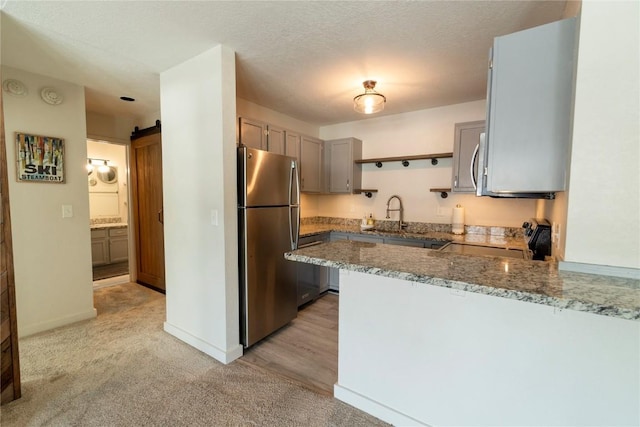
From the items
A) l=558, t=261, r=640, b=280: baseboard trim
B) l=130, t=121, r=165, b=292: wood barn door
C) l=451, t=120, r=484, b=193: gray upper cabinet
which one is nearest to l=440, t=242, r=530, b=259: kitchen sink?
l=451, t=120, r=484, b=193: gray upper cabinet

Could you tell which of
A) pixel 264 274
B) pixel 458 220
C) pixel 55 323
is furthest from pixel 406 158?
pixel 55 323

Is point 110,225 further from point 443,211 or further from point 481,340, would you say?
point 481,340

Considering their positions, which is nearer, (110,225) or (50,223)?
(50,223)

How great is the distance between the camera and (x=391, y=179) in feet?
12.8

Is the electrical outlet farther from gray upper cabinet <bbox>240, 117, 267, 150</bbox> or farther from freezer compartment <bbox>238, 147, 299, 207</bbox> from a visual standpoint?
gray upper cabinet <bbox>240, 117, 267, 150</bbox>

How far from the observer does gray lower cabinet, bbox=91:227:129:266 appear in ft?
16.2

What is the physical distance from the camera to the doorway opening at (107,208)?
4984mm

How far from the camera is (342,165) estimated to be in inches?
158

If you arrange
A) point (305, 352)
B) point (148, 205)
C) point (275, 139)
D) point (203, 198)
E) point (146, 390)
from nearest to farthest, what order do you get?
point (146, 390)
point (203, 198)
point (305, 352)
point (275, 139)
point (148, 205)

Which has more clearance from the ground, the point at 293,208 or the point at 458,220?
the point at 293,208

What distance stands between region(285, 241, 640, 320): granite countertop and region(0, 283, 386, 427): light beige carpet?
1.01 meters

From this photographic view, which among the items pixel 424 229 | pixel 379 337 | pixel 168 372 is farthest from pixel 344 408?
pixel 424 229

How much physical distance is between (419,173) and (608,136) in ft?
8.45

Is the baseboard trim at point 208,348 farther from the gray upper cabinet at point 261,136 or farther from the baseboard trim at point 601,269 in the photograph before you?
the baseboard trim at point 601,269
